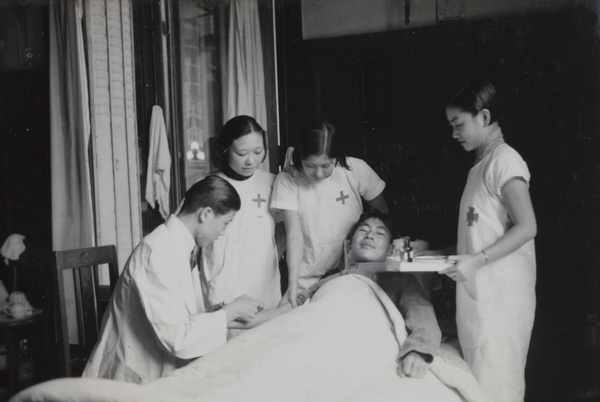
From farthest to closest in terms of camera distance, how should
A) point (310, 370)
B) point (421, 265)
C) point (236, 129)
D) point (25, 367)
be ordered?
point (25, 367), point (236, 129), point (421, 265), point (310, 370)

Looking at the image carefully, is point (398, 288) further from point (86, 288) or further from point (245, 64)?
point (245, 64)

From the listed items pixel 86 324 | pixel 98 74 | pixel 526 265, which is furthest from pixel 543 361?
pixel 98 74

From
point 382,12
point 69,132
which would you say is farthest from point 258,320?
point 69,132

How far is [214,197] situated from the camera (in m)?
1.96

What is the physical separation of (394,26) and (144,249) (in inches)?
65.3

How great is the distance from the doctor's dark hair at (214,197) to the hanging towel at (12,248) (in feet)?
4.54

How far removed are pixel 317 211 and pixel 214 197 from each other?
25.4 inches

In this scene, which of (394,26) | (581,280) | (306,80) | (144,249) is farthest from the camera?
(306,80)

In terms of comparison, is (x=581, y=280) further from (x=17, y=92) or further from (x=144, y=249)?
(x=17, y=92)

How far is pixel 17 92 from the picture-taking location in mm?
3223

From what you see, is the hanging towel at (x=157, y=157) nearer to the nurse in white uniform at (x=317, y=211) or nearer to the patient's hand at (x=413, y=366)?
the nurse in white uniform at (x=317, y=211)

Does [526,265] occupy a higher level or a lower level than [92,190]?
lower

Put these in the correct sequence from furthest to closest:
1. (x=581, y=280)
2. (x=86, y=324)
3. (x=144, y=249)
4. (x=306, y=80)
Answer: (x=306, y=80), (x=581, y=280), (x=86, y=324), (x=144, y=249)

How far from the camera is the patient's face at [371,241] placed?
7.48 ft
